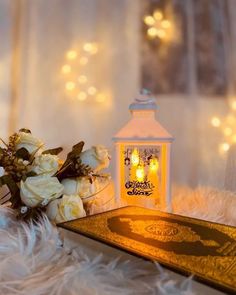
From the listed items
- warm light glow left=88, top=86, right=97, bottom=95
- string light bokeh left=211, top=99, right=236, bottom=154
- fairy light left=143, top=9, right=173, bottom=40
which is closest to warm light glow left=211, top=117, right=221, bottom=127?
string light bokeh left=211, top=99, right=236, bottom=154

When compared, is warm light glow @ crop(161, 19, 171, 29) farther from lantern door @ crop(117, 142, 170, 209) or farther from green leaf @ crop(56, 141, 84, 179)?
green leaf @ crop(56, 141, 84, 179)

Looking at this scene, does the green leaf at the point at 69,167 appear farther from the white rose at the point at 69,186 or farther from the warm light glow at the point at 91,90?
the warm light glow at the point at 91,90

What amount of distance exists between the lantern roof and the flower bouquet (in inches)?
4.6

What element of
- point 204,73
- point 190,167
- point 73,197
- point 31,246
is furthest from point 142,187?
point 204,73

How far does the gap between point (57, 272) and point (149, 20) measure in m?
1.12

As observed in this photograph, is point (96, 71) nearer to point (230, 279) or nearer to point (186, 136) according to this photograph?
point (186, 136)

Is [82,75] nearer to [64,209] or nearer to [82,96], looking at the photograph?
[82,96]

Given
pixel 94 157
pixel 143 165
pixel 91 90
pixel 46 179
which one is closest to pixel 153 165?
pixel 143 165

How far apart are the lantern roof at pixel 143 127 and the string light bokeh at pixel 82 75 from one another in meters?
0.56

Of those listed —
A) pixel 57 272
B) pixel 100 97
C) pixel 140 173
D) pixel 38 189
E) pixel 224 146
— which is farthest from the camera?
pixel 100 97

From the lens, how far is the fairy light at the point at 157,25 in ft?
3.97

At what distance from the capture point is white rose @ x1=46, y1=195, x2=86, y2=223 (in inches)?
20.6

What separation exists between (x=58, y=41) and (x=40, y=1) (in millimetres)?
197

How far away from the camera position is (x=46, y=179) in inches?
20.7
